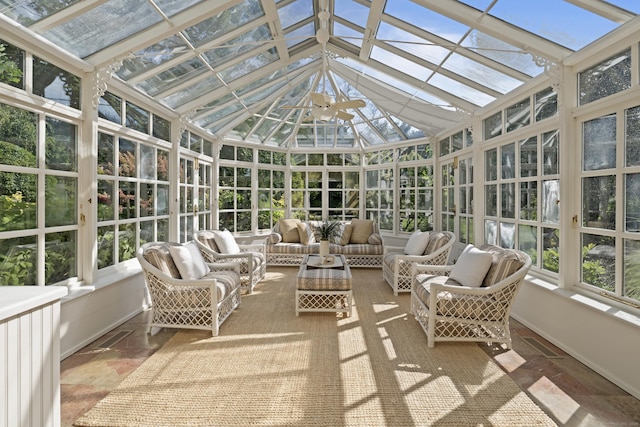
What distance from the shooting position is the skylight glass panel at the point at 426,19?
361 centimetres

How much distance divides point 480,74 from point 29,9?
179 inches

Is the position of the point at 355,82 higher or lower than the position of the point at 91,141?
higher

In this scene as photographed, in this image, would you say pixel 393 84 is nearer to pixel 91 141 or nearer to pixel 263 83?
pixel 263 83

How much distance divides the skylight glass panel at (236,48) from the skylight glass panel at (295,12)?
0.79 ft

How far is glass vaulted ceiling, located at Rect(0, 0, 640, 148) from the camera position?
9.67 ft

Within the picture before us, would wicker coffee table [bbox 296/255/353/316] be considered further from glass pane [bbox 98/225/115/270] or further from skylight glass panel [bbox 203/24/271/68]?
skylight glass panel [bbox 203/24/271/68]

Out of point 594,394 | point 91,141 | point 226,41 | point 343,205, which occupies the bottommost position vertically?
point 594,394

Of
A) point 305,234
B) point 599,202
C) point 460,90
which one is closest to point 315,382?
point 599,202

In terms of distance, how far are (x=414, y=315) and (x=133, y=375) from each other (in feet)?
9.30

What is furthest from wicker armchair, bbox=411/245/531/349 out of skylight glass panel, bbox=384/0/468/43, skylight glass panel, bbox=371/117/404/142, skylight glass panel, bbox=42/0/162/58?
skylight glass panel, bbox=371/117/404/142

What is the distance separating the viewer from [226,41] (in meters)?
4.05

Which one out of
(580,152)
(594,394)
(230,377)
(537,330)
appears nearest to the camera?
(594,394)

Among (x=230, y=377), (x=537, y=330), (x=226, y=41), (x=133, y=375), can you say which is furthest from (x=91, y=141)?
(x=537, y=330)

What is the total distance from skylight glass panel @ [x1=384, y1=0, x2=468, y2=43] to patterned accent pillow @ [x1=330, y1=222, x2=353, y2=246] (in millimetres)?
4024
